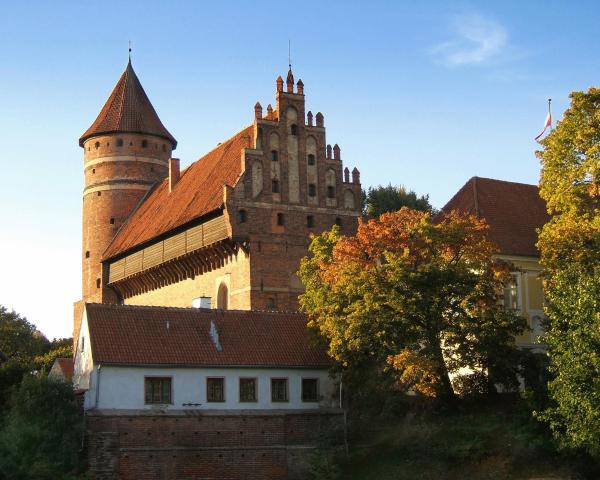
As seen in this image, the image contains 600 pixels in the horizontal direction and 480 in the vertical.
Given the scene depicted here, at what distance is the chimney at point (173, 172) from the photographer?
5306 cm

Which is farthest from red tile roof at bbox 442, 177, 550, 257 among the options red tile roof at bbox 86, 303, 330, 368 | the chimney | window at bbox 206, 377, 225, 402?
the chimney

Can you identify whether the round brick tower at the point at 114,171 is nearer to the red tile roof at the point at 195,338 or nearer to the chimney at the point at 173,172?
the chimney at the point at 173,172

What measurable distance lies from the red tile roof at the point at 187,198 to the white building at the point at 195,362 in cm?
980

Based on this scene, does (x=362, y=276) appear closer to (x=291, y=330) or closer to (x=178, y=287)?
(x=291, y=330)

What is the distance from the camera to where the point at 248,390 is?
31.1 meters

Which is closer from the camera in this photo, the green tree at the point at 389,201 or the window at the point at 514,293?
the window at the point at 514,293

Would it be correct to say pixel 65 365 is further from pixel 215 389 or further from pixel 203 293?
pixel 215 389

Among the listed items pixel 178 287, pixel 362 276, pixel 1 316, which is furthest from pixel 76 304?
pixel 362 276

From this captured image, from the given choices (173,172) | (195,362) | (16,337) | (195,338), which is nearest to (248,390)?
(195,362)

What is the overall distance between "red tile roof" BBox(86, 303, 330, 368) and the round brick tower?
24665 mm

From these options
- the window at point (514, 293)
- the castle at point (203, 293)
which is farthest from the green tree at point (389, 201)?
the window at point (514, 293)

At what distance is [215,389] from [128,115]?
30199 millimetres

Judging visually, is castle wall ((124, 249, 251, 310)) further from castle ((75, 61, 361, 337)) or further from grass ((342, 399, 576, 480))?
grass ((342, 399, 576, 480))

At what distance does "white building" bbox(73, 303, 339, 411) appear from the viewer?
29312mm
